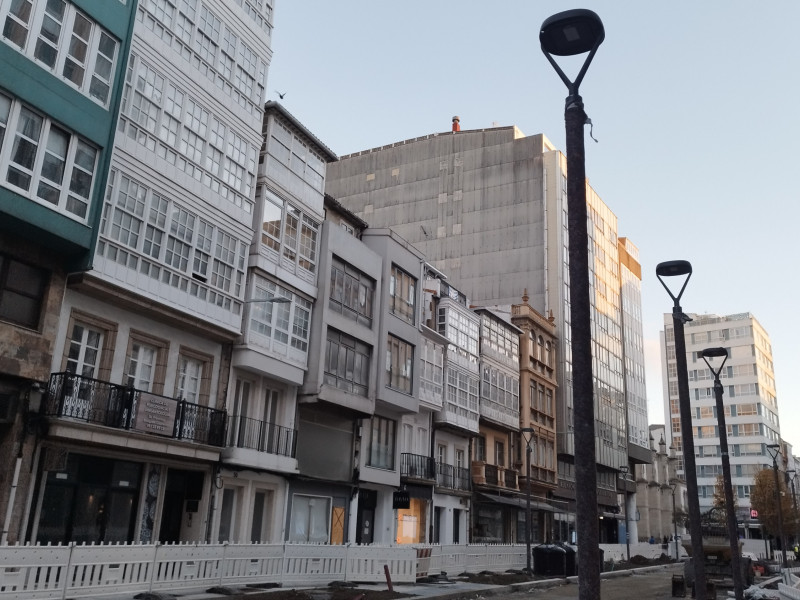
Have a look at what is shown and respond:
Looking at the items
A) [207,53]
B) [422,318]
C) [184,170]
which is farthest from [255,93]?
[422,318]

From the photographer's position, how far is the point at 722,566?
28578 millimetres

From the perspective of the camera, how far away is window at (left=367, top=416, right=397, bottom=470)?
32.1m

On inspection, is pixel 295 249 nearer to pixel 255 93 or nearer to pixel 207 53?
pixel 255 93

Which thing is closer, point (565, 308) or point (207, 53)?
point (207, 53)

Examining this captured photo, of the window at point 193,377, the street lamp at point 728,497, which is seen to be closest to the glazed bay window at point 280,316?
the window at point 193,377

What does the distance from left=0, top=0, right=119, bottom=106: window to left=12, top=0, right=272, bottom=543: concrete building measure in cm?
25

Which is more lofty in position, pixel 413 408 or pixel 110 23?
pixel 110 23

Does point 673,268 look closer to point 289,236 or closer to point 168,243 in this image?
point 168,243

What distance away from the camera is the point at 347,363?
96.4ft

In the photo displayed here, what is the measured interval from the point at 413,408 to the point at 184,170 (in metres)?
15.7

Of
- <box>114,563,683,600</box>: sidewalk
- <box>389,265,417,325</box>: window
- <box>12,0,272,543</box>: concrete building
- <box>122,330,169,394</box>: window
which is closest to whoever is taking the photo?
<box>114,563,683,600</box>: sidewalk

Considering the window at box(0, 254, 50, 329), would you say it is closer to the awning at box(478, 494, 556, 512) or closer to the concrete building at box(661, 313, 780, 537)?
the awning at box(478, 494, 556, 512)

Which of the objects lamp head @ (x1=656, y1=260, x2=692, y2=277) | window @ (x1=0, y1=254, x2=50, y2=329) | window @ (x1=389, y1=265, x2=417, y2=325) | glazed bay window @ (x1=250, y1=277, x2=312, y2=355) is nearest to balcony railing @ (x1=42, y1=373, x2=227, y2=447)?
window @ (x1=0, y1=254, x2=50, y2=329)

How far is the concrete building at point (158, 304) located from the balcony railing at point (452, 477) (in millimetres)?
16986
